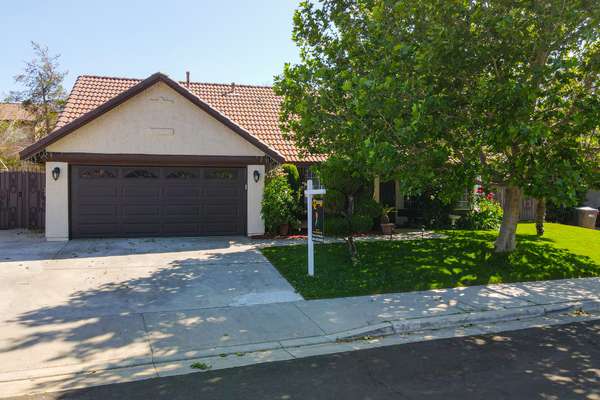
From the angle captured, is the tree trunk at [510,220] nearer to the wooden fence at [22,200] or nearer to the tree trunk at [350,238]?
the tree trunk at [350,238]

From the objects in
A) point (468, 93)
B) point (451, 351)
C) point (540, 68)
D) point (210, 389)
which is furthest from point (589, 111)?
point (210, 389)

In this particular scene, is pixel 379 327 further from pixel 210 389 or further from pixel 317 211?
pixel 317 211

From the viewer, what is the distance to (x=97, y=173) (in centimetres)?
1455

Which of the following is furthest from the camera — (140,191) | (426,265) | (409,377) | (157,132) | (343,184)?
(140,191)

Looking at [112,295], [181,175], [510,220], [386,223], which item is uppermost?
[181,175]

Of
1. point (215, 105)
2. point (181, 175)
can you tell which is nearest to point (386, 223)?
point (181, 175)

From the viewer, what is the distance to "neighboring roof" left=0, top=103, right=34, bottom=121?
28797 millimetres

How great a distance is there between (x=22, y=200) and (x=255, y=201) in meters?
8.34

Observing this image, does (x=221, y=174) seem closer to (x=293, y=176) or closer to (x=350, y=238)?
(x=293, y=176)

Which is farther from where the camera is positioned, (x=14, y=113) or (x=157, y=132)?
(x=14, y=113)

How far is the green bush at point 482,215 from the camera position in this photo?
18.7 meters

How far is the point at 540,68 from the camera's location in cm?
904

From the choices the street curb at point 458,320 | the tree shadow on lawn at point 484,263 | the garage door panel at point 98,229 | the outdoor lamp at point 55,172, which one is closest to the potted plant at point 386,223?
the tree shadow on lawn at point 484,263

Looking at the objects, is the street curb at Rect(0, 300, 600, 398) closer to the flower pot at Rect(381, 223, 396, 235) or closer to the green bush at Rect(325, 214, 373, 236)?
Answer: the green bush at Rect(325, 214, 373, 236)
